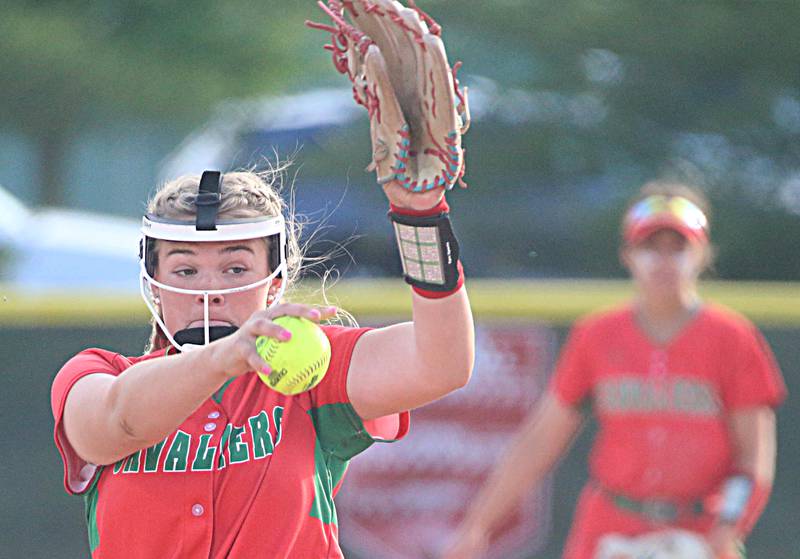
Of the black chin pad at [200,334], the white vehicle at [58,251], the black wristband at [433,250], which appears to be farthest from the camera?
the white vehicle at [58,251]

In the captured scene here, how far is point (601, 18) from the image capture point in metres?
9.73

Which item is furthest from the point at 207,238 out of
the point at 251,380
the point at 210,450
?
the point at 210,450

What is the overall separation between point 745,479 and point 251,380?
254 centimetres

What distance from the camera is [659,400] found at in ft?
16.1

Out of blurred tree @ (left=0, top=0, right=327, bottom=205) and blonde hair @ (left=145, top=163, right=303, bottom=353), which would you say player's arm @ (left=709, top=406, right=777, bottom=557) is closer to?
blonde hair @ (left=145, top=163, right=303, bottom=353)

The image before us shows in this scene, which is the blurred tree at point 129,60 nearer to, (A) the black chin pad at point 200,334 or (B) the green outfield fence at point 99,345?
(B) the green outfield fence at point 99,345

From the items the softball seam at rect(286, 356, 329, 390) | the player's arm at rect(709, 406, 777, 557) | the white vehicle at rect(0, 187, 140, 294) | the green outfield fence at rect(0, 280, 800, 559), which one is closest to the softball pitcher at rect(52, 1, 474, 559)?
the softball seam at rect(286, 356, 329, 390)

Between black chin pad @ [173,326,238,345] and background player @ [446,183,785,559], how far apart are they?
8.49 feet

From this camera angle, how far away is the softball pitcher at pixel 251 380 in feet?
7.55

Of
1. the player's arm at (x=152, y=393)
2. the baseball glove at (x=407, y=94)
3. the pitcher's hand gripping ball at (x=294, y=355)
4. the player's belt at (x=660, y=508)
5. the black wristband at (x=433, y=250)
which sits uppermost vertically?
the baseball glove at (x=407, y=94)

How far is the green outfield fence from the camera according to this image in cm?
657

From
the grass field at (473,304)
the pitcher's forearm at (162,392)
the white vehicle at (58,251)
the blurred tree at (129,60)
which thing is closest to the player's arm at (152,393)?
the pitcher's forearm at (162,392)

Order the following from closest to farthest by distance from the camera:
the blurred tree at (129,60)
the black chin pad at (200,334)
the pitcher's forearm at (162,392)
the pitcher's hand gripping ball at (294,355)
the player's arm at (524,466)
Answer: the pitcher's hand gripping ball at (294,355)
the pitcher's forearm at (162,392)
the black chin pad at (200,334)
the player's arm at (524,466)
the blurred tree at (129,60)

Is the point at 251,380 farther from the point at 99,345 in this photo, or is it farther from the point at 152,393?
the point at 99,345
